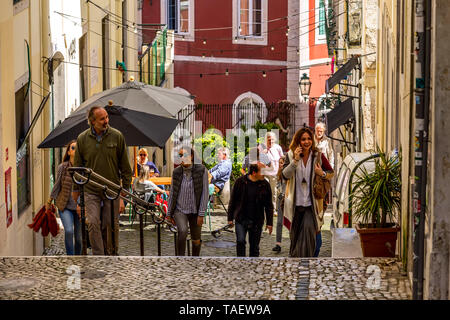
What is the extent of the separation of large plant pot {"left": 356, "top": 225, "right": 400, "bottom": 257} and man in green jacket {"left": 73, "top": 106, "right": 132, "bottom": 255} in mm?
2660

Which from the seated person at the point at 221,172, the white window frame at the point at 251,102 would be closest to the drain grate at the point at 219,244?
the seated person at the point at 221,172

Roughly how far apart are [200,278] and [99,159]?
2.19m

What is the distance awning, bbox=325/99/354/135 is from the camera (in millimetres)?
22391

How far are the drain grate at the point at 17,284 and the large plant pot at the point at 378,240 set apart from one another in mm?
3151

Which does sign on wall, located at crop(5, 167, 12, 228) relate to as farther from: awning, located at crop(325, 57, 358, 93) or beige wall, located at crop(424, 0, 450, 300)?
awning, located at crop(325, 57, 358, 93)

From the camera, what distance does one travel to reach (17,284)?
379 inches

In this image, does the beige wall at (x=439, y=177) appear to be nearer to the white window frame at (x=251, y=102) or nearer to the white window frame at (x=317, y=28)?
the white window frame at (x=317, y=28)

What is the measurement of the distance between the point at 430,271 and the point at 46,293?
3.33 m

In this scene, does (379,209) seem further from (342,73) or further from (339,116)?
(339,116)

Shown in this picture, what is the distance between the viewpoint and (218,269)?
1024 cm

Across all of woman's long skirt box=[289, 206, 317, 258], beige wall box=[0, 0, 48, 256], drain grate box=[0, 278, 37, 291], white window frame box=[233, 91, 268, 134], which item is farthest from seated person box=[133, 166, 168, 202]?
white window frame box=[233, 91, 268, 134]
